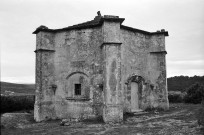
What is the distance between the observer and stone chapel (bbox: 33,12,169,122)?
13766 mm

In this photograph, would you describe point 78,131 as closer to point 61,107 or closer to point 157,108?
point 61,107

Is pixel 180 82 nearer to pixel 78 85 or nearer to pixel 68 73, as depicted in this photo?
pixel 78 85

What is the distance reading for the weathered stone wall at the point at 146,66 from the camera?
15712mm

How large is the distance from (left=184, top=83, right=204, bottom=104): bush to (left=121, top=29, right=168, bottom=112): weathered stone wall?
765 centimetres

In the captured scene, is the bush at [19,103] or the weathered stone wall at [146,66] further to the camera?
the bush at [19,103]

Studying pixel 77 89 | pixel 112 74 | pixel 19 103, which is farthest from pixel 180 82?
pixel 112 74

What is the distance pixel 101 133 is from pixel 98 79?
4.82 metres

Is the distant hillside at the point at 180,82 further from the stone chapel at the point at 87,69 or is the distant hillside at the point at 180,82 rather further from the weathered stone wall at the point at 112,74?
the weathered stone wall at the point at 112,74

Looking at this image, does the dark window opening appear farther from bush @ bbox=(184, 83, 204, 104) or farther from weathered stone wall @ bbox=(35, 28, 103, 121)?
A: bush @ bbox=(184, 83, 204, 104)

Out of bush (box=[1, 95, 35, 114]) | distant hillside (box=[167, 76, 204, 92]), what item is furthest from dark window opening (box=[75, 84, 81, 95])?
distant hillside (box=[167, 76, 204, 92])

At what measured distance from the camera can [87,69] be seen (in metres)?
15.0

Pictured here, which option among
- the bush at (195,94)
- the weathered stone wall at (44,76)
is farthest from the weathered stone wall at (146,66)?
the bush at (195,94)

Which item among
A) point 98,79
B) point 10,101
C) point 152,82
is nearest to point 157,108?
point 152,82

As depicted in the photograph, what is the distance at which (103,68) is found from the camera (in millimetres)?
13961
